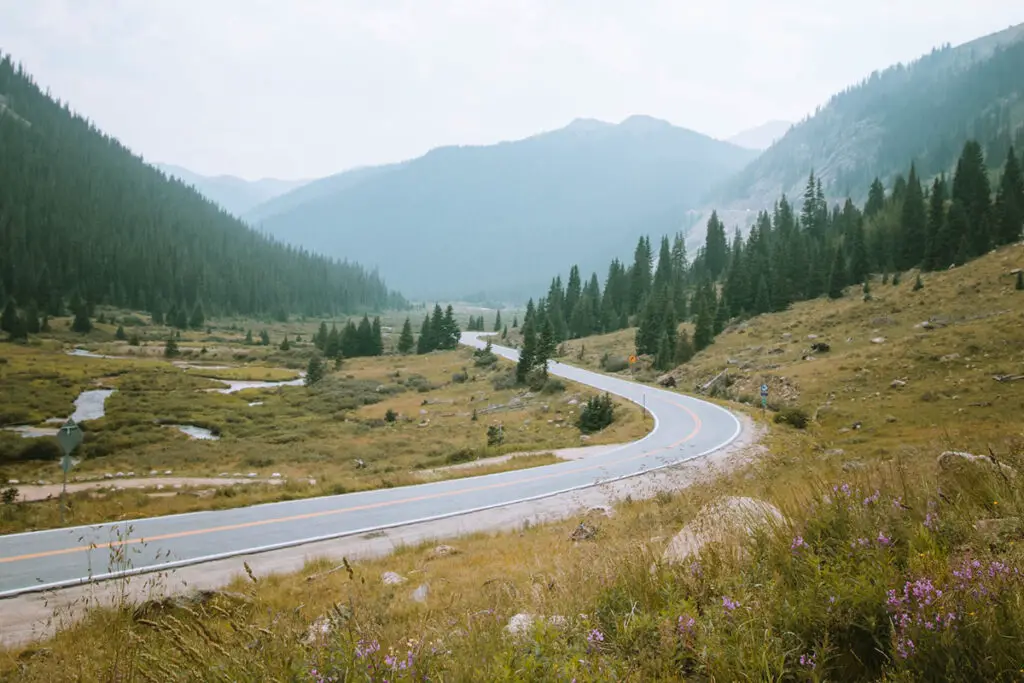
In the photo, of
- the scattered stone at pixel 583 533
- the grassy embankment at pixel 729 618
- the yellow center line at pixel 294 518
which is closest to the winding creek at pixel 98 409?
the yellow center line at pixel 294 518

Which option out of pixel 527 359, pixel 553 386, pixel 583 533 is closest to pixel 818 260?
pixel 527 359

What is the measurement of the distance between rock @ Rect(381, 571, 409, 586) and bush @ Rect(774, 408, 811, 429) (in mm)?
27064

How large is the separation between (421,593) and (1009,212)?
91544 mm

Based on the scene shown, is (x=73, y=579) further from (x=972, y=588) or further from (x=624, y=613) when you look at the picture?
(x=972, y=588)

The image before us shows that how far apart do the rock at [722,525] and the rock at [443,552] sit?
591 cm

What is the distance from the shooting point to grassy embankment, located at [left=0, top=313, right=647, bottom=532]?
18547 mm

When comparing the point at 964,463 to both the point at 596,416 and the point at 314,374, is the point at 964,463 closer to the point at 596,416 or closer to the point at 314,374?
the point at 596,416

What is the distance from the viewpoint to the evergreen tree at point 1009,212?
6575 cm

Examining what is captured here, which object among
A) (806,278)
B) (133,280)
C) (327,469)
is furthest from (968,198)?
(133,280)

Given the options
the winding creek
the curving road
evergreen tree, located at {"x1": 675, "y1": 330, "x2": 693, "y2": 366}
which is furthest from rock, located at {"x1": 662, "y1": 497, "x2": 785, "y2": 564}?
evergreen tree, located at {"x1": 675, "y1": 330, "x2": 693, "y2": 366}

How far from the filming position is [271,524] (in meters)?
13.4

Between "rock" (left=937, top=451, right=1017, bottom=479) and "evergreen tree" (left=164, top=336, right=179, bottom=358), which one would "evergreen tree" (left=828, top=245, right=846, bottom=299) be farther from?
"evergreen tree" (left=164, top=336, right=179, bottom=358)

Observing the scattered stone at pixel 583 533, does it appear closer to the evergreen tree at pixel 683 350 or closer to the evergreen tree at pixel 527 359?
the evergreen tree at pixel 527 359

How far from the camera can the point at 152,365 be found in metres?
75.1
